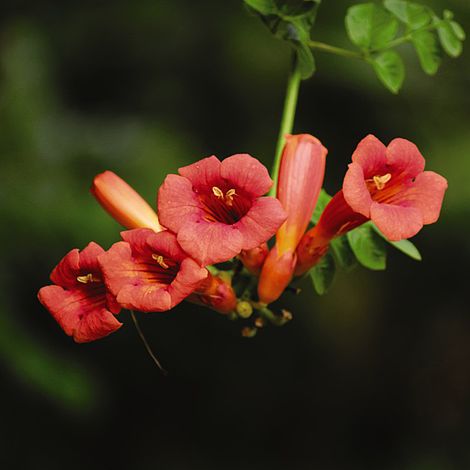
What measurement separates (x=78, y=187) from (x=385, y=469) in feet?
9.55

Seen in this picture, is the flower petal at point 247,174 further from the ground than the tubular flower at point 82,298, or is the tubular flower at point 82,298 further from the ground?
the flower petal at point 247,174

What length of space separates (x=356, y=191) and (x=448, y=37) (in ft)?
2.41

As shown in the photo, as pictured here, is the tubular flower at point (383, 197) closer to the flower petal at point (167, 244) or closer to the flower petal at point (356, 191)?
the flower petal at point (356, 191)

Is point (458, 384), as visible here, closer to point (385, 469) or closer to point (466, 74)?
point (385, 469)

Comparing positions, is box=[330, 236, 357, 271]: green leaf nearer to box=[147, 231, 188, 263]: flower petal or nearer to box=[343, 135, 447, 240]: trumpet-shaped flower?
box=[343, 135, 447, 240]: trumpet-shaped flower

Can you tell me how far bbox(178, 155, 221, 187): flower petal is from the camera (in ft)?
4.92

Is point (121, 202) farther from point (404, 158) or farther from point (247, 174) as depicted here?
point (404, 158)

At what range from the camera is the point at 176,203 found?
1470mm

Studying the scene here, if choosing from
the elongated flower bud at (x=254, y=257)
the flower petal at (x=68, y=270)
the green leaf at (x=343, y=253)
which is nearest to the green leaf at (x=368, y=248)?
the green leaf at (x=343, y=253)

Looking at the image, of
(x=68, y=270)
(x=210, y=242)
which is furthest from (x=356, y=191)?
(x=68, y=270)

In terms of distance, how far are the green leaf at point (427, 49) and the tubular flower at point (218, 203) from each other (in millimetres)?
746

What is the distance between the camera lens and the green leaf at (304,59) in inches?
70.8

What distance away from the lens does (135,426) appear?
514cm

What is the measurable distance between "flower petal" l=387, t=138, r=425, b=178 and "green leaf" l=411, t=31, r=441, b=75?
50 centimetres
